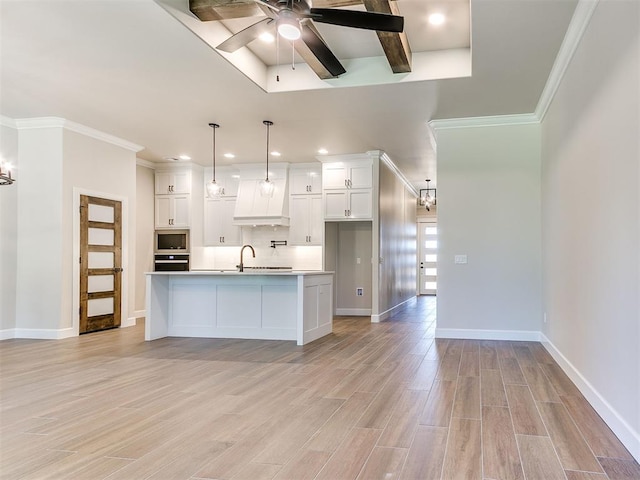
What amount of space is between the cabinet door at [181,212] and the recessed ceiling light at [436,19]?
5.99 m

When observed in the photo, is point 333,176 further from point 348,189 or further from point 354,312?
point 354,312

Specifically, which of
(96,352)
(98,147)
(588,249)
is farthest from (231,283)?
(588,249)

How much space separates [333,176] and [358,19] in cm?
536

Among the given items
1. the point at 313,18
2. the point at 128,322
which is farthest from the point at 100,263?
the point at 313,18

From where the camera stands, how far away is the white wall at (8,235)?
6.09m

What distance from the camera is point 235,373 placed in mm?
4203

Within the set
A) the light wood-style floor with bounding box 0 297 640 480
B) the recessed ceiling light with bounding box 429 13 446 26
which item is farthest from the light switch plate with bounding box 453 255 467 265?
the recessed ceiling light with bounding box 429 13 446 26

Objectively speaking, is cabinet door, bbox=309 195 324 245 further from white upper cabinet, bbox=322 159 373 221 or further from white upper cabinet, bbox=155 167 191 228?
white upper cabinet, bbox=155 167 191 228

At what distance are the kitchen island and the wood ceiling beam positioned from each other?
2522 mm

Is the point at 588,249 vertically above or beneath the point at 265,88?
beneath

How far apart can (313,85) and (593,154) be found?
2.80 metres

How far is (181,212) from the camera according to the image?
29.2ft

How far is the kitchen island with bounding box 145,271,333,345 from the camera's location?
230 inches

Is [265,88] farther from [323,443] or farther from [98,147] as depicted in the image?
[323,443]
